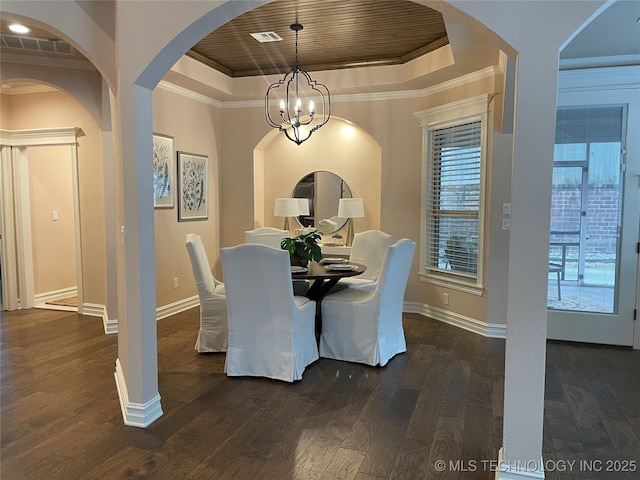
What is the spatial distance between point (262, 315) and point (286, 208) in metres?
2.69

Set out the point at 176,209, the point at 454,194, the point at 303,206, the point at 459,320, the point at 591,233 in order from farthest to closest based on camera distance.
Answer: the point at 303,206, the point at 176,209, the point at 454,194, the point at 459,320, the point at 591,233

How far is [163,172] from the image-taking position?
16.7 feet

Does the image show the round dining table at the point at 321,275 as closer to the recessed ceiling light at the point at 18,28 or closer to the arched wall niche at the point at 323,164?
the arched wall niche at the point at 323,164

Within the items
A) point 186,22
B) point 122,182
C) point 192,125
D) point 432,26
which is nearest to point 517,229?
point 186,22

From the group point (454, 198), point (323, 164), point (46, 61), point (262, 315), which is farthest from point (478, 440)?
point (46, 61)

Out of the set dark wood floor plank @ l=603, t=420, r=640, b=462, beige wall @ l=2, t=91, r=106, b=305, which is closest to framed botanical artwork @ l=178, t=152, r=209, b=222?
beige wall @ l=2, t=91, r=106, b=305

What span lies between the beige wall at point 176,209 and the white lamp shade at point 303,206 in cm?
111

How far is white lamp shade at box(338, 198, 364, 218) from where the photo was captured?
224 inches

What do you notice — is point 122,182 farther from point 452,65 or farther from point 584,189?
point 584,189

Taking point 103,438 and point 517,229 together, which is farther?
point 103,438

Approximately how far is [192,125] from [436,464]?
182 inches

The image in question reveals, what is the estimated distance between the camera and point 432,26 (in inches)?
163

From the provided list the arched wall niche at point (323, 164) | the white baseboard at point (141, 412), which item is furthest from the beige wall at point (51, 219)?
the white baseboard at point (141, 412)

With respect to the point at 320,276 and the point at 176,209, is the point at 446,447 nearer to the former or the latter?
the point at 320,276
